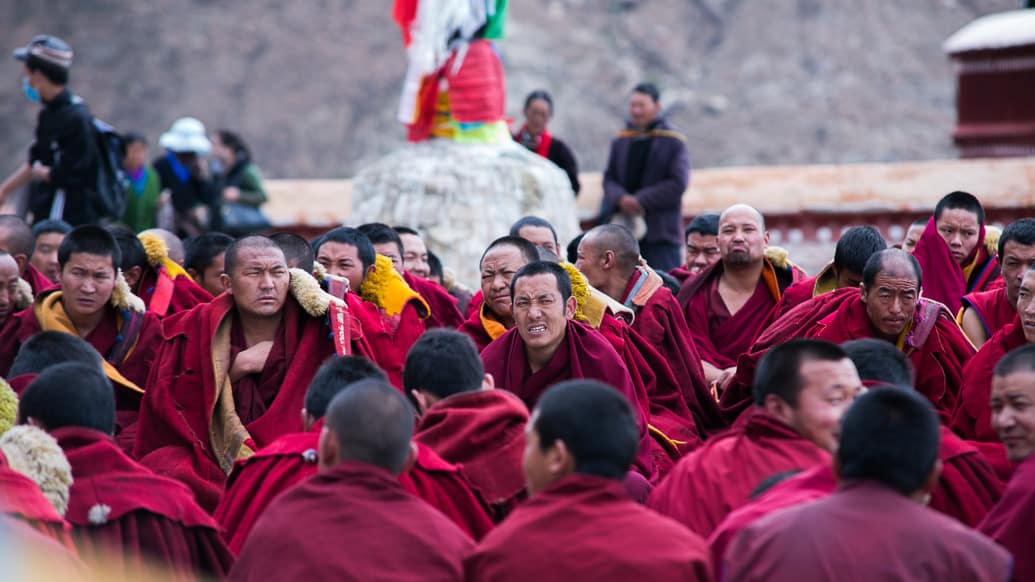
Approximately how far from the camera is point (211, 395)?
5152 millimetres

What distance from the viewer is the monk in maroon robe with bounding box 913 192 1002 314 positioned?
6457 millimetres

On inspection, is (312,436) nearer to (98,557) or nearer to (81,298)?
(98,557)

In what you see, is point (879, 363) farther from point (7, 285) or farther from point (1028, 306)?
point (7, 285)

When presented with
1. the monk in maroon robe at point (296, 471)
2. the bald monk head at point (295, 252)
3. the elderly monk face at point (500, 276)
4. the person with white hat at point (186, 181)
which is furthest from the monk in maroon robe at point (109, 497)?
the person with white hat at point (186, 181)

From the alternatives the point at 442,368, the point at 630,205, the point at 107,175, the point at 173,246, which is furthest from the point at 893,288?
the point at 107,175

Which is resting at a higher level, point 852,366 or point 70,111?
point 70,111

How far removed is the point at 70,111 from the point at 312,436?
4803 mm

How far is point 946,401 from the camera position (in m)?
5.34

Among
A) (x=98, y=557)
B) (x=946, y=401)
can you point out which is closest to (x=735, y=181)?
(x=946, y=401)

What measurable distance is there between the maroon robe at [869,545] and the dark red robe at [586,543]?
0.55 feet

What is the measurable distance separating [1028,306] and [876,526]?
2335 millimetres

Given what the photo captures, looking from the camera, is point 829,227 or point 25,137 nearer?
point 829,227

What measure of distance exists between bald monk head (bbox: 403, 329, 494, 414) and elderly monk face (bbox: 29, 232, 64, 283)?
359cm

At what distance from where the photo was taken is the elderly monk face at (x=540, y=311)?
16.6 feet
